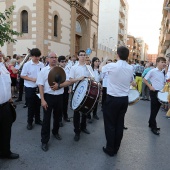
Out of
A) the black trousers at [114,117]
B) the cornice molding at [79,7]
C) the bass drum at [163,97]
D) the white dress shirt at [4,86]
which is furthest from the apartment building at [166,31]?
the white dress shirt at [4,86]

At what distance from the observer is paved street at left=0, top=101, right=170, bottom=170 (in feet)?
11.8

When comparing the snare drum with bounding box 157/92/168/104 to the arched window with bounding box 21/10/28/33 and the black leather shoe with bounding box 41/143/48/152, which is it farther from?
the arched window with bounding box 21/10/28/33

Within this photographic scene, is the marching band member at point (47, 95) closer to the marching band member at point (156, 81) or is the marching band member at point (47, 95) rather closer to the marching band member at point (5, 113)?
the marching band member at point (5, 113)

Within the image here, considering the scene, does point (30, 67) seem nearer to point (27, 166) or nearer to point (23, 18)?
point (27, 166)

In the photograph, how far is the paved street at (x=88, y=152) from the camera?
3.59 meters

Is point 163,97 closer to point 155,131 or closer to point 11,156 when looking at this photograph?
point 155,131

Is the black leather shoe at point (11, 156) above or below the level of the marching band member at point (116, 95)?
below

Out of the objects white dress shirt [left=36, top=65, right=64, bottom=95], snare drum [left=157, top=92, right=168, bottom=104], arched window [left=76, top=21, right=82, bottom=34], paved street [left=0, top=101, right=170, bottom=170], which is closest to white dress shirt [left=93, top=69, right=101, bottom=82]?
paved street [left=0, top=101, right=170, bottom=170]

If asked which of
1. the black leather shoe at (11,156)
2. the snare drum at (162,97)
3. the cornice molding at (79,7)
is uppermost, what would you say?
the cornice molding at (79,7)

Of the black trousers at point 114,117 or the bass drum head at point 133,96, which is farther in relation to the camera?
the bass drum head at point 133,96

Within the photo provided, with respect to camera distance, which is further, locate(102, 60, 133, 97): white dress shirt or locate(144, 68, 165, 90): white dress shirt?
locate(144, 68, 165, 90): white dress shirt

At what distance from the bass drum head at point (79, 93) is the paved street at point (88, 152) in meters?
0.88

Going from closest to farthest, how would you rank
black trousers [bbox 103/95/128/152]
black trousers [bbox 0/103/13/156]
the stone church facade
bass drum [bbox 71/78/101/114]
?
black trousers [bbox 0/103/13/156]
black trousers [bbox 103/95/128/152]
bass drum [bbox 71/78/101/114]
the stone church facade

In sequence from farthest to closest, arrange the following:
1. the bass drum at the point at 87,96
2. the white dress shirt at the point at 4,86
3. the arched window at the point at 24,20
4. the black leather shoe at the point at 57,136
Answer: the arched window at the point at 24,20 → the black leather shoe at the point at 57,136 → the bass drum at the point at 87,96 → the white dress shirt at the point at 4,86
